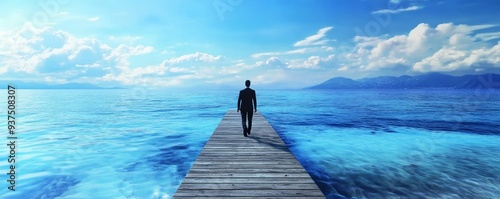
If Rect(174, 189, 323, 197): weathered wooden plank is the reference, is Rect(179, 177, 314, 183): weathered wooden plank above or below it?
above

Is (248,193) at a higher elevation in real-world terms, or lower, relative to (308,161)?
higher

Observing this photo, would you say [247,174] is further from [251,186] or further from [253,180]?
[251,186]

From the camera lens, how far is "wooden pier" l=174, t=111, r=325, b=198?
476 cm

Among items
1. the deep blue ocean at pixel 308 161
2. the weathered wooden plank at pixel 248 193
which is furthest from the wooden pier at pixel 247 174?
the deep blue ocean at pixel 308 161

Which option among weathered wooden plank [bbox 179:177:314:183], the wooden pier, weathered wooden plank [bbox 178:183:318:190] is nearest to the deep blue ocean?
the wooden pier

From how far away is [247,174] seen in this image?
5762 millimetres

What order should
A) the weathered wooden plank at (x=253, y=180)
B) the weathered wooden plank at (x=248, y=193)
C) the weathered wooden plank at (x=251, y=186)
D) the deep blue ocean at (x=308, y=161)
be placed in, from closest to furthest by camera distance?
the weathered wooden plank at (x=248, y=193) → the weathered wooden plank at (x=251, y=186) → the weathered wooden plank at (x=253, y=180) → the deep blue ocean at (x=308, y=161)

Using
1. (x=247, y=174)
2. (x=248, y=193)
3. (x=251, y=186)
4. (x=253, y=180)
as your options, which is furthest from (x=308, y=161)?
(x=248, y=193)

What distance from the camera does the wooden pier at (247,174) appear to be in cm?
476

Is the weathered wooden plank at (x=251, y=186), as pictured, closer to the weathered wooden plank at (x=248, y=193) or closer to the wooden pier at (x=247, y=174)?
the wooden pier at (x=247, y=174)

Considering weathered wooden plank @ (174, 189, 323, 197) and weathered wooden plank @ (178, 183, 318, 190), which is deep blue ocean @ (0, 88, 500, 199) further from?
weathered wooden plank @ (174, 189, 323, 197)

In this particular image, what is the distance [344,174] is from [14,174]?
12589mm

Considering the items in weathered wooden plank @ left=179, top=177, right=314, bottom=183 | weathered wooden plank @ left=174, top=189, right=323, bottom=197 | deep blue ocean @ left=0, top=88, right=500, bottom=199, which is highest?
weathered wooden plank @ left=179, top=177, right=314, bottom=183

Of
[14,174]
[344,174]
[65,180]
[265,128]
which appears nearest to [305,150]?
[265,128]
